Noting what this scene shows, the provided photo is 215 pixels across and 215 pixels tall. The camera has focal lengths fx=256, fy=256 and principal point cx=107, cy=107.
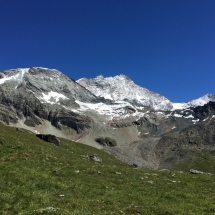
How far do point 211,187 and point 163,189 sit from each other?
24.2 feet

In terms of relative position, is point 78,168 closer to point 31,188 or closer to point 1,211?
point 31,188

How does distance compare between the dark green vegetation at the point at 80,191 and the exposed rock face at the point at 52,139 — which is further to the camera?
the exposed rock face at the point at 52,139

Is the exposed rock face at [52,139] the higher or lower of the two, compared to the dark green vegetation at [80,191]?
higher

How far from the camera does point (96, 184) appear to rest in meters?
25.7

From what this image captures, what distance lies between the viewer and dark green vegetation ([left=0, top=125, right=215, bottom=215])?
62.3 feet

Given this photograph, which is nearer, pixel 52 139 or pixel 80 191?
pixel 80 191

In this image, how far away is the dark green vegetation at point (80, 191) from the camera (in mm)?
19000

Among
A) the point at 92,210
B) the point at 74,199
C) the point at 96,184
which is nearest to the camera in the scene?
the point at 92,210

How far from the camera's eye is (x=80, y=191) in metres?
23.3

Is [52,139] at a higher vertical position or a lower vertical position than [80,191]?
higher

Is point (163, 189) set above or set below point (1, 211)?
above

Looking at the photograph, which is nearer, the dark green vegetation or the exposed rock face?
the dark green vegetation

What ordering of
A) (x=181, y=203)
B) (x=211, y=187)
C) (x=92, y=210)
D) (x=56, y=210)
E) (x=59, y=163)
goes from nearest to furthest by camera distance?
(x=56, y=210) < (x=92, y=210) < (x=181, y=203) < (x=211, y=187) < (x=59, y=163)

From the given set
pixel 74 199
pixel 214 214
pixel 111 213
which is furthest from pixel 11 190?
pixel 214 214
